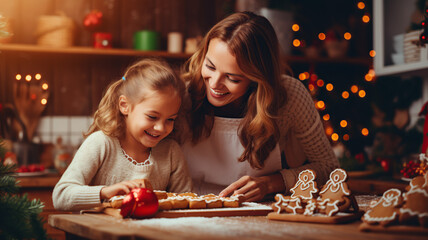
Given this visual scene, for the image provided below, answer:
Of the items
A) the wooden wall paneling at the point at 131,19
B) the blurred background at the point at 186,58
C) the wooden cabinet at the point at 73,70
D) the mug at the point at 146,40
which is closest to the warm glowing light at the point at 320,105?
the blurred background at the point at 186,58

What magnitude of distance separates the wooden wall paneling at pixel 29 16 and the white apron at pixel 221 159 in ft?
6.24

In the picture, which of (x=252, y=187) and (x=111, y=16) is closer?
(x=252, y=187)

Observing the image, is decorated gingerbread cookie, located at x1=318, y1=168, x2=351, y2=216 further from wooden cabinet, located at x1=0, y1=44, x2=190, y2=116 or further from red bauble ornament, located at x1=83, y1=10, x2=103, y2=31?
red bauble ornament, located at x1=83, y1=10, x2=103, y2=31

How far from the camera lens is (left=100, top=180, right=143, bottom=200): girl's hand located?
1363mm

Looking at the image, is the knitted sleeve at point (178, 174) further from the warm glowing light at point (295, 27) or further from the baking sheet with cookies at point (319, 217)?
the warm glowing light at point (295, 27)

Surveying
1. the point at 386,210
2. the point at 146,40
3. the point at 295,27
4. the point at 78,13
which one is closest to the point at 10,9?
the point at 78,13

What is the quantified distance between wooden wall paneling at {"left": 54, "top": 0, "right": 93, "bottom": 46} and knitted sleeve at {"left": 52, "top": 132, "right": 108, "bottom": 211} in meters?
1.93

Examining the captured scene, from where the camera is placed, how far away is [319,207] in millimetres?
1183

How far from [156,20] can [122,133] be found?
202 cm

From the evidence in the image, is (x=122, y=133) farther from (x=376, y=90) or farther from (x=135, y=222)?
(x=376, y=90)

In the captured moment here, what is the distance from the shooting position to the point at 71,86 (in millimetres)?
3387

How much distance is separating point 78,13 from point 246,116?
6.56 ft

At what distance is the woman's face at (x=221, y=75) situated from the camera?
5.56ft

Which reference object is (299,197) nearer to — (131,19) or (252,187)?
(252,187)
